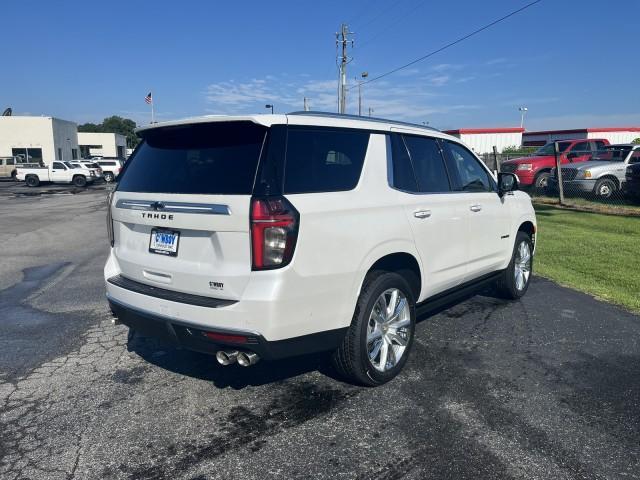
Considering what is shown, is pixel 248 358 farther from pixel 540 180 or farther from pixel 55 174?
pixel 55 174

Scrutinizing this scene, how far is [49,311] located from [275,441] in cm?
382

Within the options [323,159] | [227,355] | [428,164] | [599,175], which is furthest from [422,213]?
[599,175]

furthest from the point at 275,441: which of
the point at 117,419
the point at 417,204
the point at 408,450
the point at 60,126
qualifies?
the point at 60,126

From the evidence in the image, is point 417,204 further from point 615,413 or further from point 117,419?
point 117,419

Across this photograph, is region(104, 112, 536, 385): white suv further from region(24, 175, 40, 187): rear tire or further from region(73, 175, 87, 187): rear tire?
region(24, 175, 40, 187): rear tire

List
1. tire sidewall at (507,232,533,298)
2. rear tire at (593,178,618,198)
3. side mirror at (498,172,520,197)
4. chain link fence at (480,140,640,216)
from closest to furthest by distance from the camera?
side mirror at (498,172,520,197) < tire sidewall at (507,232,533,298) < chain link fence at (480,140,640,216) < rear tire at (593,178,618,198)

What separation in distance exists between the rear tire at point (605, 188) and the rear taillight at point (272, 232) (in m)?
15.9

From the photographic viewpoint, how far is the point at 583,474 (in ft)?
8.93

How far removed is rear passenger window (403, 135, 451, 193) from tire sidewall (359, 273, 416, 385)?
88cm

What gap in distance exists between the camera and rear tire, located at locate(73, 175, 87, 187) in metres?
35.3

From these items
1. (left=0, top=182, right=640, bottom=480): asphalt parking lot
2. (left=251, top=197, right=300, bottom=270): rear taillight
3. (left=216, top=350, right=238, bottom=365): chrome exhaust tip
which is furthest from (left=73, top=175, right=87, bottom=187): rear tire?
(left=251, top=197, right=300, bottom=270): rear taillight

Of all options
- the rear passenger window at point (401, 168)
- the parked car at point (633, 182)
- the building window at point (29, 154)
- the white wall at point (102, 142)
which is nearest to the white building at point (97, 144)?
the white wall at point (102, 142)

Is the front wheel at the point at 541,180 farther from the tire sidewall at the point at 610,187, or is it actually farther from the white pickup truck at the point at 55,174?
the white pickup truck at the point at 55,174

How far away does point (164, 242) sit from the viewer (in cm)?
339
